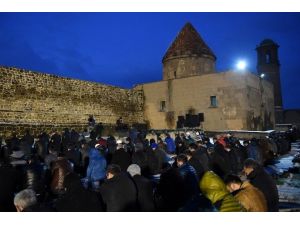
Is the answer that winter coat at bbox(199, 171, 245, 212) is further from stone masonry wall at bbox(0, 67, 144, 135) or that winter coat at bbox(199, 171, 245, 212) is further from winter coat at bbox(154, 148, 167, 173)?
stone masonry wall at bbox(0, 67, 144, 135)

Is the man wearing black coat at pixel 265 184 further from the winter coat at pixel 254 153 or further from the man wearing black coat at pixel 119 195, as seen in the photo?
the winter coat at pixel 254 153

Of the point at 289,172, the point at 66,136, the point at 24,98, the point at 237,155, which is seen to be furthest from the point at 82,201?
the point at 24,98

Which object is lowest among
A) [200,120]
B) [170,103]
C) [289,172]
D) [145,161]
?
[289,172]

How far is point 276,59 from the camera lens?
43469 mm

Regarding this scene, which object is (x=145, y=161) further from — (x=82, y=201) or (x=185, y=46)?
(x=185, y=46)

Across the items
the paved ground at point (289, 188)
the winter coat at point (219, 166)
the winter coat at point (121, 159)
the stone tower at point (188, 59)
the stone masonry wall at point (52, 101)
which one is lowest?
the paved ground at point (289, 188)

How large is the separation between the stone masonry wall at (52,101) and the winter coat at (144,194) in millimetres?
13560

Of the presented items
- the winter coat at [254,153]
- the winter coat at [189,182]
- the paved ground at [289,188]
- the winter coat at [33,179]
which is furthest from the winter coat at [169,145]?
the winter coat at [33,179]

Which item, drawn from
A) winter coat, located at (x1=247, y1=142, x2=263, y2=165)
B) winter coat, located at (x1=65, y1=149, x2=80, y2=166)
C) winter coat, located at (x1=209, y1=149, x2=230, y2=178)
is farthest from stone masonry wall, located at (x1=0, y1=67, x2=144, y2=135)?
winter coat, located at (x1=247, y1=142, x2=263, y2=165)

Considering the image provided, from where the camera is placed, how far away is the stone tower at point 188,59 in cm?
2961

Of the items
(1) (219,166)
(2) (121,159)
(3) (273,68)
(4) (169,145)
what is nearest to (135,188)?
(2) (121,159)

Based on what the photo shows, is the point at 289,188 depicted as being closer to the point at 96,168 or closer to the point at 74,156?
the point at 96,168

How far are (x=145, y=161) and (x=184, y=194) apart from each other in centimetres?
382

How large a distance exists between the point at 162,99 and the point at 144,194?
75.9 ft
